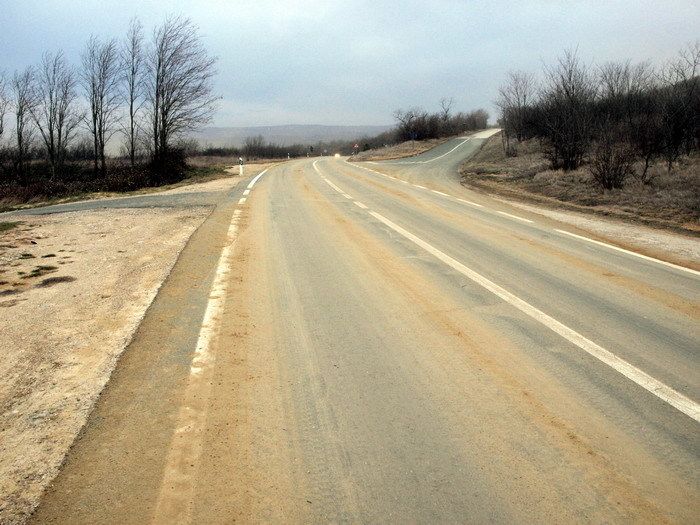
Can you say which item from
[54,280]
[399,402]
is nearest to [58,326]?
[54,280]

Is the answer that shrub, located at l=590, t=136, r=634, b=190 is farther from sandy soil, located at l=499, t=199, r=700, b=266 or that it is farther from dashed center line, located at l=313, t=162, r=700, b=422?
dashed center line, located at l=313, t=162, r=700, b=422

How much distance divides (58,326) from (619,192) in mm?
15212

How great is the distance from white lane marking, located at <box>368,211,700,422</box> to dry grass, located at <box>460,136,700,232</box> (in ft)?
22.9

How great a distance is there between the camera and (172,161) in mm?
28828

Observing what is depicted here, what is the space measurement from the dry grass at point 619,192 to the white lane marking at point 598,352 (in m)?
6.98

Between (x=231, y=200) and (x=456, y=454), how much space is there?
12499mm

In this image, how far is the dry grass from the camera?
37.0ft

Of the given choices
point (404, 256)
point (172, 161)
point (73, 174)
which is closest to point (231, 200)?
point (404, 256)

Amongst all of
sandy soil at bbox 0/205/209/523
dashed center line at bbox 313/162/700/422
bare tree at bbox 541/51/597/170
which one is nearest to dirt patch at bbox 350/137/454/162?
bare tree at bbox 541/51/597/170

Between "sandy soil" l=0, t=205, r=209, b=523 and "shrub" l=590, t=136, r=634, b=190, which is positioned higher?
"shrub" l=590, t=136, r=634, b=190

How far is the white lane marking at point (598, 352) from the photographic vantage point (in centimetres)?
312

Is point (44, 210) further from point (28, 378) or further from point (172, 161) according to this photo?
point (172, 161)

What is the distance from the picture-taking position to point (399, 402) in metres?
3.18

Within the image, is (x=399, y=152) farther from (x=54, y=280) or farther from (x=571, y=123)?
(x=54, y=280)
